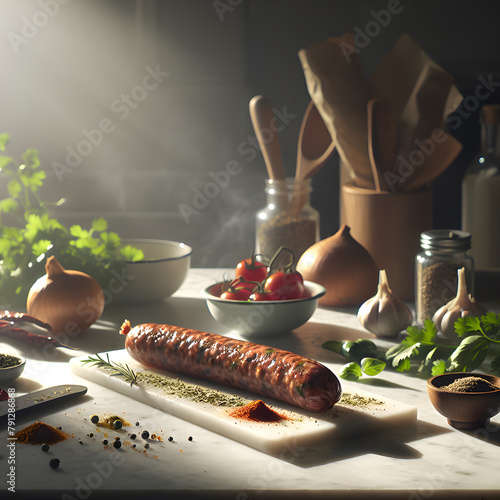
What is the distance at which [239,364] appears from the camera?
3.42 ft

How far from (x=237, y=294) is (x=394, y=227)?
47cm

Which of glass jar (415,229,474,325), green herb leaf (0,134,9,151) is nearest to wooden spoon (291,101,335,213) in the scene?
glass jar (415,229,474,325)

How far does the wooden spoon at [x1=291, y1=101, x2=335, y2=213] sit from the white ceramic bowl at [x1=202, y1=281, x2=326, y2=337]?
1.57 feet

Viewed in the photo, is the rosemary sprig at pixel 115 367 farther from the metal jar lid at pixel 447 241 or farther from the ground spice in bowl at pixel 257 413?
the metal jar lid at pixel 447 241

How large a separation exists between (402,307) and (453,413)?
48 centimetres

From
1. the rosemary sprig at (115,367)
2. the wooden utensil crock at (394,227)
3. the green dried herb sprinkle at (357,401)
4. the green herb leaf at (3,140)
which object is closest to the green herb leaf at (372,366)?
the green dried herb sprinkle at (357,401)

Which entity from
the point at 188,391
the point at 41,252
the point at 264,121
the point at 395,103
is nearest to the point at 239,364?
the point at 188,391

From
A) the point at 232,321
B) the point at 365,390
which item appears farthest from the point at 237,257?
the point at 365,390

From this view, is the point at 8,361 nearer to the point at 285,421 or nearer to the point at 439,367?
the point at 285,421

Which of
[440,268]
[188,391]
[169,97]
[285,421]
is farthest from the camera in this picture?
[169,97]

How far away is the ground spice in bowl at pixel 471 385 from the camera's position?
0.93 m

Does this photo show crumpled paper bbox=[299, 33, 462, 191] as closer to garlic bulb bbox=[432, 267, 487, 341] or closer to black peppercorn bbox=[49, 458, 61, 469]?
garlic bulb bbox=[432, 267, 487, 341]

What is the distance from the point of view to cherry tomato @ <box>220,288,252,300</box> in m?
1.39

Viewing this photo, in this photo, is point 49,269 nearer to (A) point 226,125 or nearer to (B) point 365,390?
(B) point 365,390
